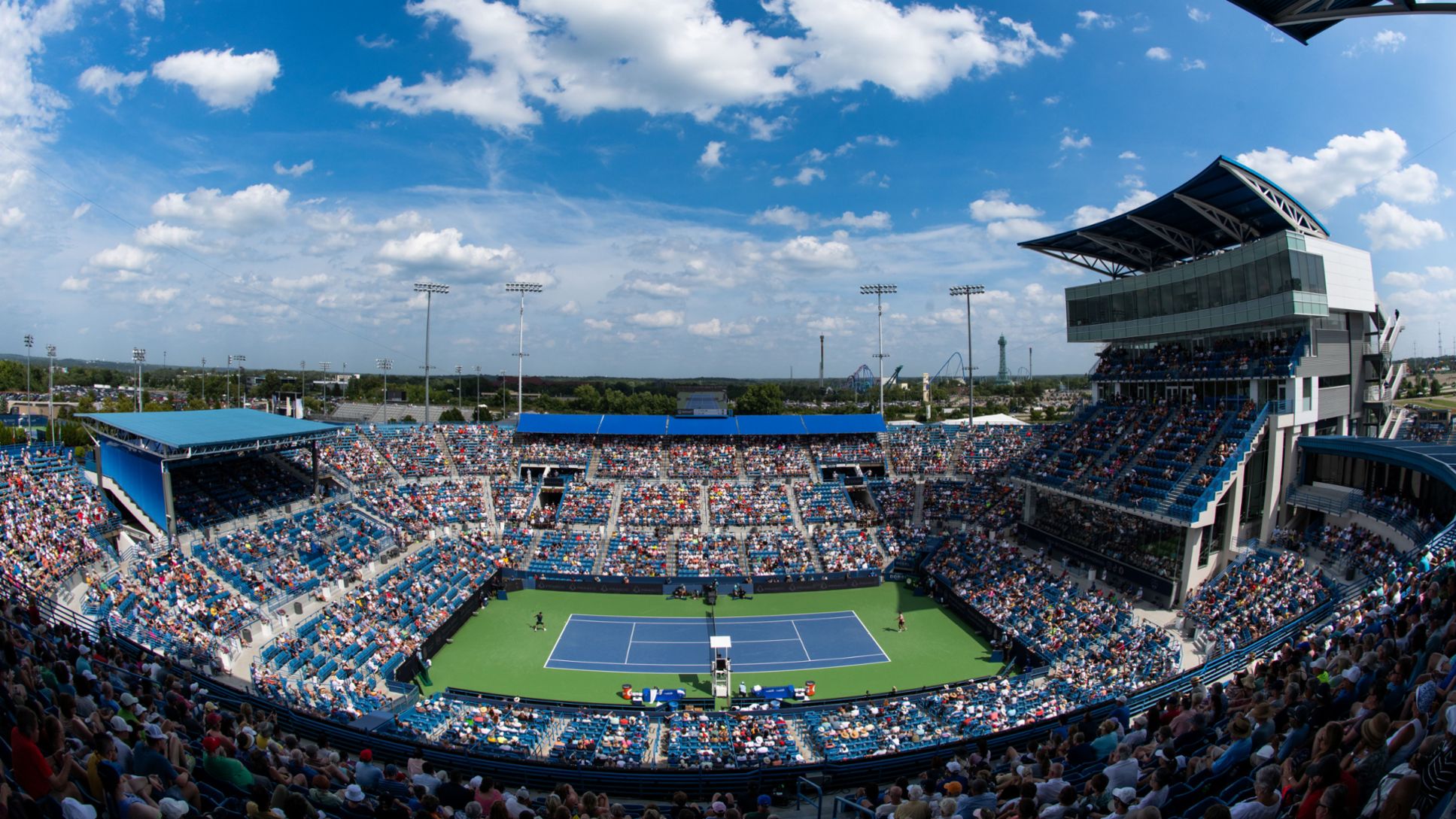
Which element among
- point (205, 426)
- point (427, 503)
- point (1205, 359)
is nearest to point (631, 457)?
point (427, 503)

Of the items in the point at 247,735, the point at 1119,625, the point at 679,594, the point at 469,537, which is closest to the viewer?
the point at 247,735

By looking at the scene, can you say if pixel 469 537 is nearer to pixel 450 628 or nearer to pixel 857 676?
pixel 450 628

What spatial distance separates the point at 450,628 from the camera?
28734mm

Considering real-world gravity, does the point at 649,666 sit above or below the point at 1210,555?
below

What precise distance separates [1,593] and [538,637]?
636 inches

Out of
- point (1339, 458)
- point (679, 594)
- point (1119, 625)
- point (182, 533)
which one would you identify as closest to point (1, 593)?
point (182, 533)

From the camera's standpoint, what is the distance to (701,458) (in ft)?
151

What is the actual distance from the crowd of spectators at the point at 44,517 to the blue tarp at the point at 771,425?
32.3 metres

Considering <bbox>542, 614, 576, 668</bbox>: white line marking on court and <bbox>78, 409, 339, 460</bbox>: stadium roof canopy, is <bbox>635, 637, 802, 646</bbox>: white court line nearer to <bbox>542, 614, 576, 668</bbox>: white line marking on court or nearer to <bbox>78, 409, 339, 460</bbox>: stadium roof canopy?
<bbox>542, 614, 576, 668</bbox>: white line marking on court

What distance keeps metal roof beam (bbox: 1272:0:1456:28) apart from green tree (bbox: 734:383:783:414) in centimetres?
8492

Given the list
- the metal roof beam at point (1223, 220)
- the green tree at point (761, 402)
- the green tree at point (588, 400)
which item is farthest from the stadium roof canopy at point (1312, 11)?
the green tree at point (588, 400)

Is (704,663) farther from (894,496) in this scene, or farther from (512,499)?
(894,496)

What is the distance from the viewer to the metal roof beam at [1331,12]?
358 inches

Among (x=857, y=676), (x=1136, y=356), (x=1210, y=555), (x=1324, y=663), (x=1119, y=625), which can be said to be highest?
(x=1136, y=356)
